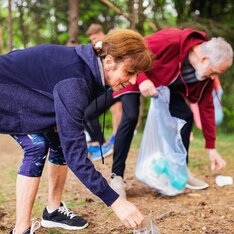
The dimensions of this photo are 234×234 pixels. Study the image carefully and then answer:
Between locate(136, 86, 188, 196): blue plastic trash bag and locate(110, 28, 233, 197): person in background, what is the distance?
0.12 metres

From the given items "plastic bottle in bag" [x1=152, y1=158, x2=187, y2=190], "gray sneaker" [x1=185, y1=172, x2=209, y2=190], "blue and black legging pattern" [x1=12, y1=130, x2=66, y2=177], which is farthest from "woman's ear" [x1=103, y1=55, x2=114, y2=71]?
"gray sneaker" [x1=185, y1=172, x2=209, y2=190]

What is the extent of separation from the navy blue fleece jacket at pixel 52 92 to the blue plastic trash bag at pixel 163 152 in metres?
1.27

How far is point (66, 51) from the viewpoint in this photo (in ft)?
7.08

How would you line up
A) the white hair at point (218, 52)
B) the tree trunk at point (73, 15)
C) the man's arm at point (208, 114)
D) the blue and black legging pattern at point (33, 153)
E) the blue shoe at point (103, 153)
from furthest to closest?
the tree trunk at point (73, 15) < the blue shoe at point (103, 153) < the man's arm at point (208, 114) < the white hair at point (218, 52) < the blue and black legging pattern at point (33, 153)

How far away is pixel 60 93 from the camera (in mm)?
1940

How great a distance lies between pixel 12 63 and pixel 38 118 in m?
0.33

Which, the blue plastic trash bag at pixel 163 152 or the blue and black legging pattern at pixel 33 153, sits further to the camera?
the blue plastic trash bag at pixel 163 152

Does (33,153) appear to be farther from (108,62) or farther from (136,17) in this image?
(136,17)

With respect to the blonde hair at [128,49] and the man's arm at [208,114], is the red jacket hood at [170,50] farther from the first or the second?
the blonde hair at [128,49]

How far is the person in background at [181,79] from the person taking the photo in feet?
10.2

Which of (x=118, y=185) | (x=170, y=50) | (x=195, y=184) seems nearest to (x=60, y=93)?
(x=118, y=185)

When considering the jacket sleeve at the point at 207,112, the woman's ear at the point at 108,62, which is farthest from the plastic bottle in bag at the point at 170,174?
the woman's ear at the point at 108,62

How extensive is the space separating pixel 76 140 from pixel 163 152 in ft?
5.21

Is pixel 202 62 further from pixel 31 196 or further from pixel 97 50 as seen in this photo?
pixel 31 196
